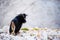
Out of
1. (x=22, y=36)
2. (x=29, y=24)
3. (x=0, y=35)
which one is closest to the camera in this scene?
(x=0, y=35)

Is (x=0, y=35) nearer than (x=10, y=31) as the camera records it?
Yes

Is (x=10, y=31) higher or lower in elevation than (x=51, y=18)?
lower

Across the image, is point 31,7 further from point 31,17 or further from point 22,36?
point 22,36

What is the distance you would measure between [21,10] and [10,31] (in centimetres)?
177

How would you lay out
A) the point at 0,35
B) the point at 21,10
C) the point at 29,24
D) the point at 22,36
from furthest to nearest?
the point at 21,10 → the point at 29,24 → the point at 22,36 → the point at 0,35

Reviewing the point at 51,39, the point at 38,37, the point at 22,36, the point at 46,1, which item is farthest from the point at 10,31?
the point at 46,1

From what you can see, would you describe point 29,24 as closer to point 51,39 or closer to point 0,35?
point 51,39

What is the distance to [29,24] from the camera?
3682mm

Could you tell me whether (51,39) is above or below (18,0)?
below

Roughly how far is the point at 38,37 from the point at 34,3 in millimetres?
1948

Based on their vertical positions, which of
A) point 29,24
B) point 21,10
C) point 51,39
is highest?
point 21,10

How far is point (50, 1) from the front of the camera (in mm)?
4070

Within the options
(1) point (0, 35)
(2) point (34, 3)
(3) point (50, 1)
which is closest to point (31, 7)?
(2) point (34, 3)

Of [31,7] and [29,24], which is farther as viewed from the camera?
[31,7]
